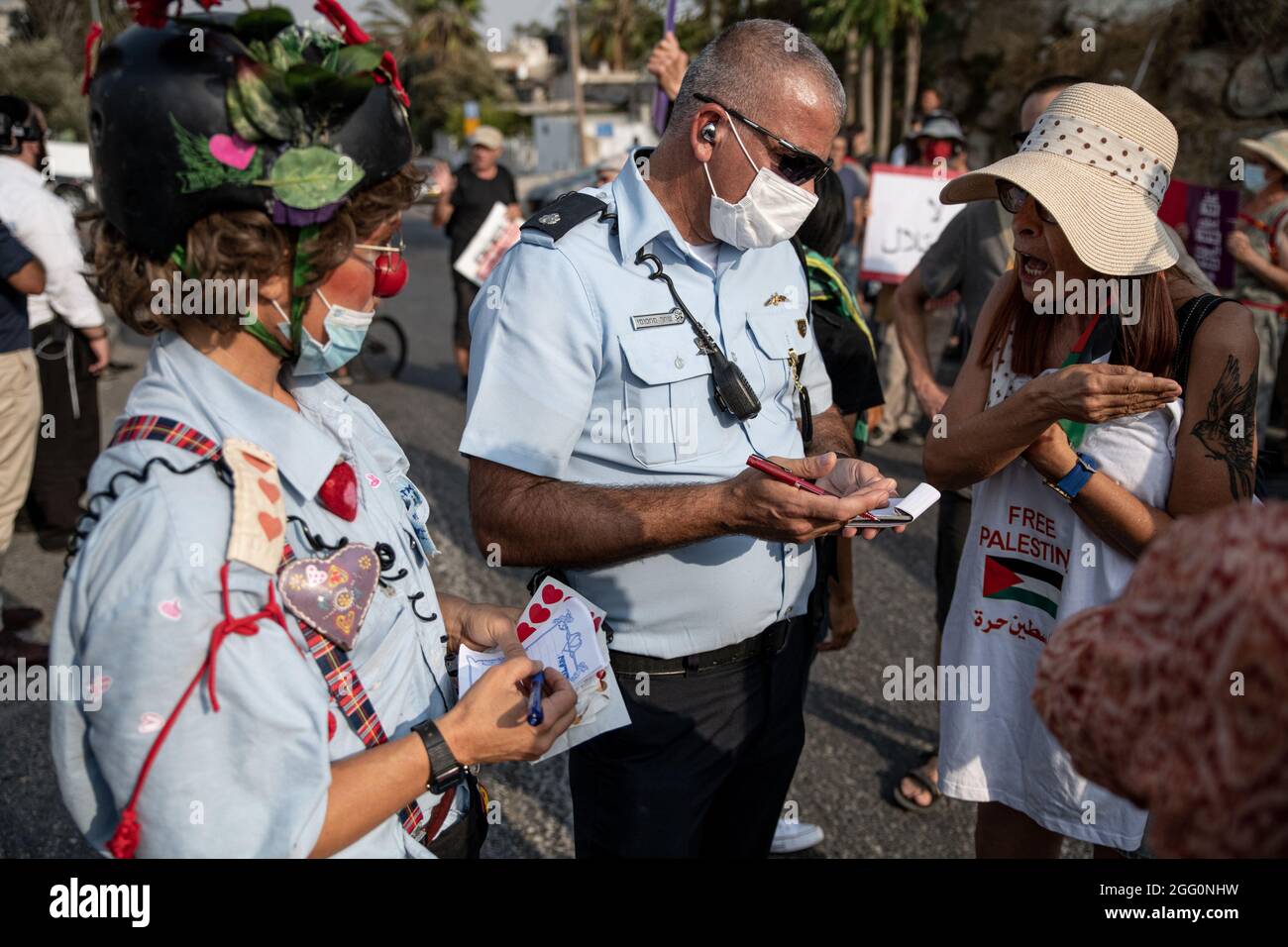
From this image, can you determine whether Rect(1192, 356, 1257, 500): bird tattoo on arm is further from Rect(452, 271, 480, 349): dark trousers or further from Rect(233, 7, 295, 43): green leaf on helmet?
Rect(452, 271, 480, 349): dark trousers

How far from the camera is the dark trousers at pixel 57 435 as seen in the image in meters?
5.57

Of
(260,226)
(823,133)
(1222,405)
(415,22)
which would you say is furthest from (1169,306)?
(415,22)

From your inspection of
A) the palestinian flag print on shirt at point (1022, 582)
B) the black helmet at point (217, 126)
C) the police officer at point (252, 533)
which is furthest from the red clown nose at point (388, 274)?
the palestinian flag print on shirt at point (1022, 582)

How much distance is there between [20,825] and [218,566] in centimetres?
283

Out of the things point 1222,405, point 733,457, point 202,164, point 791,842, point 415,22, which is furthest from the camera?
point 415,22

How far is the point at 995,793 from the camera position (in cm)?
231

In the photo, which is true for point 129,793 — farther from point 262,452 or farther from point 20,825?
point 20,825

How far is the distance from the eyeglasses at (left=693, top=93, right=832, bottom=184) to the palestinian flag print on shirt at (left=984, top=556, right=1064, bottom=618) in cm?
101

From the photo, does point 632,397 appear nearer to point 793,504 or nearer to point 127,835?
point 793,504

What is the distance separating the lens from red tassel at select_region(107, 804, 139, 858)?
3.79 feet

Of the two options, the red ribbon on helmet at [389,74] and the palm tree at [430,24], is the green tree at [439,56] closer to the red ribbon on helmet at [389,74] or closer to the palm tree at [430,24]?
the palm tree at [430,24]

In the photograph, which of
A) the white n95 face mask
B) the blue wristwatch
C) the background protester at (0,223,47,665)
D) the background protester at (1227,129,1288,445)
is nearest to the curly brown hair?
the white n95 face mask
